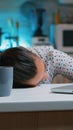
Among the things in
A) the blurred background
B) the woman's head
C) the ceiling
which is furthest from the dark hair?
the ceiling

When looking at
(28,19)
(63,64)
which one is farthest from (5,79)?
(28,19)

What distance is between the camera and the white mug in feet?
2.43

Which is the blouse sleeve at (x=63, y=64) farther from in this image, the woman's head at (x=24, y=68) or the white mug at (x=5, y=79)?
the white mug at (x=5, y=79)

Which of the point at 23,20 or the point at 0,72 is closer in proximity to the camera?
the point at 0,72

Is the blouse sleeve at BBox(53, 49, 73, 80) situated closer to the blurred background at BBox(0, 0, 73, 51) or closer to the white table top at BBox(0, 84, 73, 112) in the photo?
the white table top at BBox(0, 84, 73, 112)

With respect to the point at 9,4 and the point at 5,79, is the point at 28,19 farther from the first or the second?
the point at 5,79

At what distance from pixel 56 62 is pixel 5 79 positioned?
95 cm

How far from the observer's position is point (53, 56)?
1688 millimetres

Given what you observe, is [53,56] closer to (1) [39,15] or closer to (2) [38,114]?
(2) [38,114]

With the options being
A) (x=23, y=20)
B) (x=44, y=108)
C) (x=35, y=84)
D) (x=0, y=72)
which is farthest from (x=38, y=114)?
(x=23, y=20)

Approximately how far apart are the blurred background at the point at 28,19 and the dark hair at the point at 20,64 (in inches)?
102

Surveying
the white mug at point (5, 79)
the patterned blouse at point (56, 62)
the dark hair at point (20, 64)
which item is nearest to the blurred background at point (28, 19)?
the patterned blouse at point (56, 62)

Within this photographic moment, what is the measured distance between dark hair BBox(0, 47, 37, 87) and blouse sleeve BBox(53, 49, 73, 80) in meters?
0.61

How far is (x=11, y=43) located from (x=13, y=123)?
300 cm
